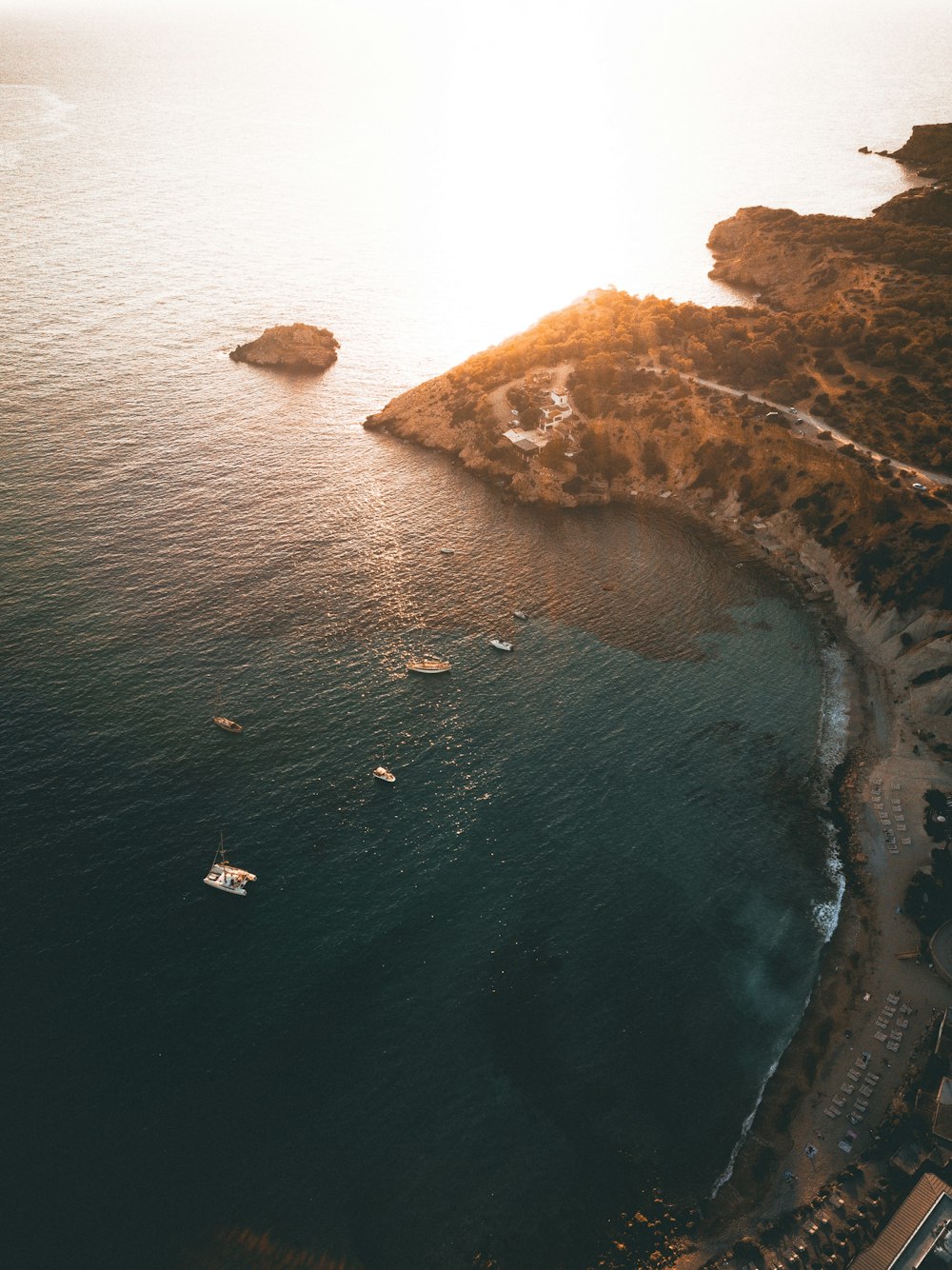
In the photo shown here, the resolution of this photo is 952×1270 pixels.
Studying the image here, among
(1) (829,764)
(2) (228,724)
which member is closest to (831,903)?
(1) (829,764)

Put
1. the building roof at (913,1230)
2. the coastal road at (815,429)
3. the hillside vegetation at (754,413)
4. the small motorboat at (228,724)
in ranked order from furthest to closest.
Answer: the coastal road at (815,429), the hillside vegetation at (754,413), the small motorboat at (228,724), the building roof at (913,1230)

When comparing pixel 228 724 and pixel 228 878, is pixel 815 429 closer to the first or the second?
pixel 228 724

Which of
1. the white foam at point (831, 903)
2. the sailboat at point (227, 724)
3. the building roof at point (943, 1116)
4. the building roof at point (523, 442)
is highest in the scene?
the building roof at point (523, 442)

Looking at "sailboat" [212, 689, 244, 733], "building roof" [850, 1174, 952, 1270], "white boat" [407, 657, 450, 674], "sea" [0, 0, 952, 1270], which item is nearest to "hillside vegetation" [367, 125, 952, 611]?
"sea" [0, 0, 952, 1270]

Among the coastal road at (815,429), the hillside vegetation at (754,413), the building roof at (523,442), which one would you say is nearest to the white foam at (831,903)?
the hillside vegetation at (754,413)

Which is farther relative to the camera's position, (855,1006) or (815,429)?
(815,429)

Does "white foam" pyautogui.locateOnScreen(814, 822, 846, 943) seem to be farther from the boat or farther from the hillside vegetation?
the boat

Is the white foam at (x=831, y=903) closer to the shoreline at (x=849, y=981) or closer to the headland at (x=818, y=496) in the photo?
the shoreline at (x=849, y=981)
